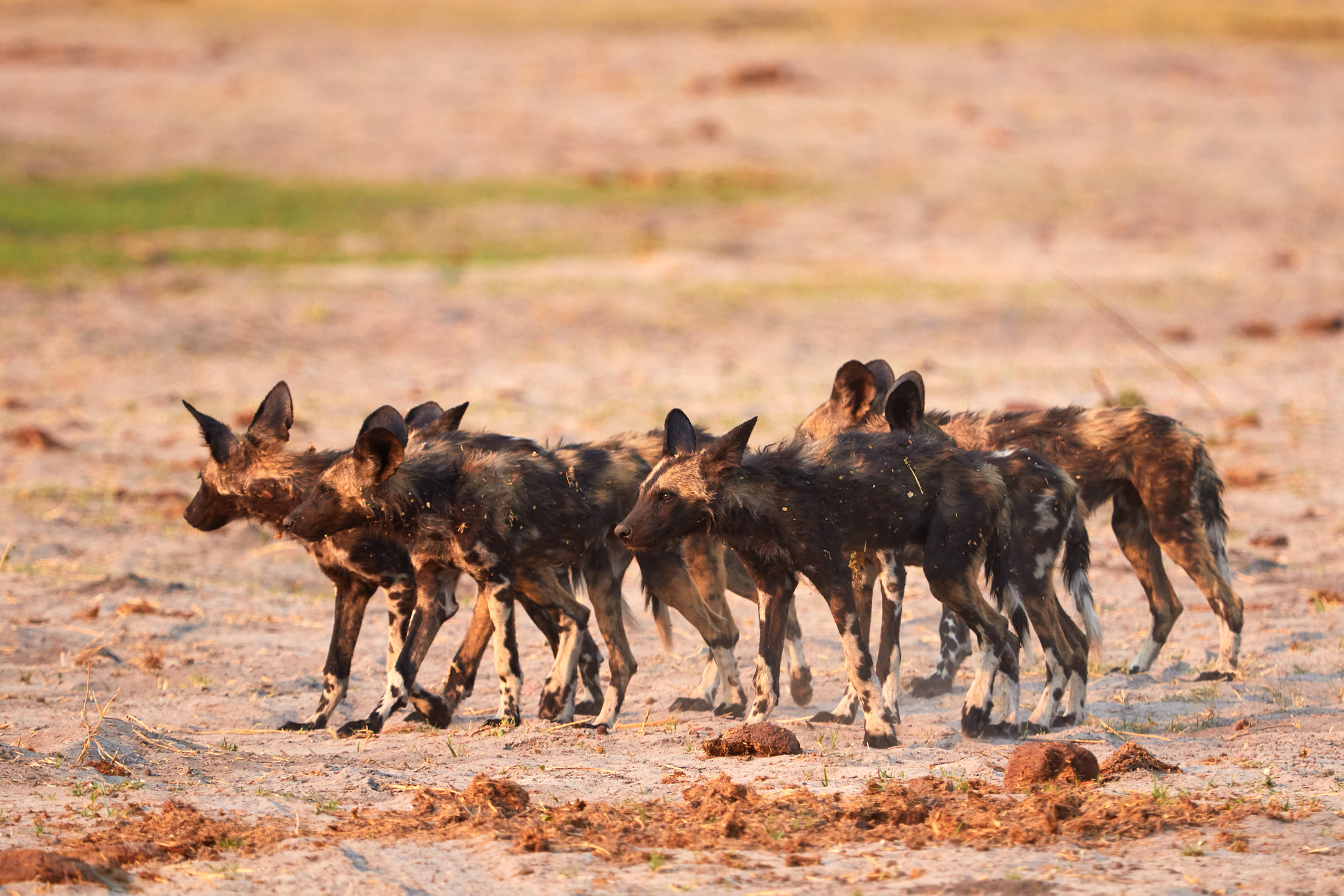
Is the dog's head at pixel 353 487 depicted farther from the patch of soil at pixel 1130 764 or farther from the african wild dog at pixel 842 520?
the patch of soil at pixel 1130 764

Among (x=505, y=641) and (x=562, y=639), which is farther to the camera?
(x=562, y=639)

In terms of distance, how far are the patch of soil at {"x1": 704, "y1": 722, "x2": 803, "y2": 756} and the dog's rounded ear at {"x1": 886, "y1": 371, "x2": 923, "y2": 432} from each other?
69.3 inches

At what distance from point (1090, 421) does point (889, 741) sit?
7.95 feet

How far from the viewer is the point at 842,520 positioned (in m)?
6.93

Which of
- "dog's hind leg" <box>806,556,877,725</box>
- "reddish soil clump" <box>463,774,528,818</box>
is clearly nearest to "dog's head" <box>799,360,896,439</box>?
"dog's hind leg" <box>806,556,877,725</box>

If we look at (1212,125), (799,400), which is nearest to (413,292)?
(799,400)

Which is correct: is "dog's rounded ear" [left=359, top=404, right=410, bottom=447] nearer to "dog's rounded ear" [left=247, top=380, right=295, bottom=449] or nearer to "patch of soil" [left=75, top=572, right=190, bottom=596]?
"dog's rounded ear" [left=247, top=380, right=295, bottom=449]

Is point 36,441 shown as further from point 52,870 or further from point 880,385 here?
point 52,870

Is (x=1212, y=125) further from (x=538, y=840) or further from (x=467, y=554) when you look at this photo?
(x=538, y=840)

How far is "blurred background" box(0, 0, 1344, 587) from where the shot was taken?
15.0 m

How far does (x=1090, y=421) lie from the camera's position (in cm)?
828

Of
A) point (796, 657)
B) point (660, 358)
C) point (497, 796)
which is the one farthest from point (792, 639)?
point (660, 358)

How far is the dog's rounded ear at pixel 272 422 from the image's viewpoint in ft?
25.8

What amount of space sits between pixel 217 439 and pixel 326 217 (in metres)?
16.6
